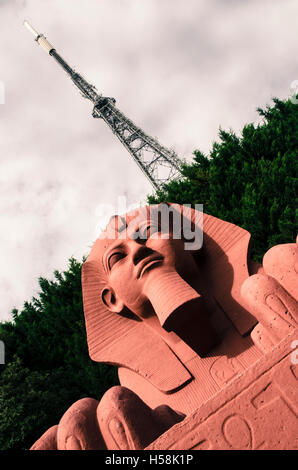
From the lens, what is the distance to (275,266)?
2.25 metres

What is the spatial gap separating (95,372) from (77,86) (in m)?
28.9

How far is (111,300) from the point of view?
3275 millimetres

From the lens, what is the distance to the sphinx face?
2.92 meters

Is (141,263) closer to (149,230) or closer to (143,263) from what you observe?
(143,263)

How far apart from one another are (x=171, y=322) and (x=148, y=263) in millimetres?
583

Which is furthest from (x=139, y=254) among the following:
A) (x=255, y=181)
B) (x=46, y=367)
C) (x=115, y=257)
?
(x=46, y=367)

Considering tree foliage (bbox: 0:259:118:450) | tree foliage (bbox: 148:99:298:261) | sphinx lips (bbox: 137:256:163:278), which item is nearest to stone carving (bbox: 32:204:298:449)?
sphinx lips (bbox: 137:256:163:278)

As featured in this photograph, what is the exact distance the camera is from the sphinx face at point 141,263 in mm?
2919

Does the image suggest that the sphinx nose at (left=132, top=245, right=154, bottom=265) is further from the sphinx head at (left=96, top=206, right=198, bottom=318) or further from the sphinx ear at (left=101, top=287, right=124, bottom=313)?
the sphinx ear at (left=101, top=287, right=124, bottom=313)

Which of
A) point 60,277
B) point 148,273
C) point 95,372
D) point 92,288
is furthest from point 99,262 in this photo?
point 60,277

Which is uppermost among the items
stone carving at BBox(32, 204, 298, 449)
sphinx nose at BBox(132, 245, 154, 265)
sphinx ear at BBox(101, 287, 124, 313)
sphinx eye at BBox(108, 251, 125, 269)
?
sphinx eye at BBox(108, 251, 125, 269)

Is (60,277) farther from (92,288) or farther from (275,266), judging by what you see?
(275,266)

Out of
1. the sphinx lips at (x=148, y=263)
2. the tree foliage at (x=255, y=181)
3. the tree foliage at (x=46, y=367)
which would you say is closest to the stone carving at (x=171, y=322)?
the sphinx lips at (x=148, y=263)

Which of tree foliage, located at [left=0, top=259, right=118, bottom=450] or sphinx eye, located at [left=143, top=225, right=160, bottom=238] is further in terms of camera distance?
tree foliage, located at [left=0, top=259, right=118, bottom=450]
